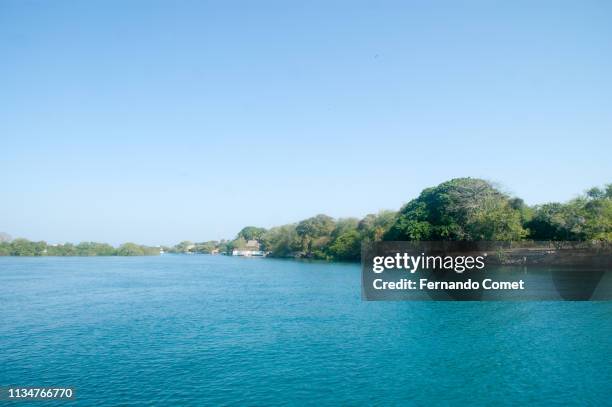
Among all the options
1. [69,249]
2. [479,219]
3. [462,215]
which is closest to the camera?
[479,219]

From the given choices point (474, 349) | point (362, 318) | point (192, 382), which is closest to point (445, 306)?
point (362, 318)

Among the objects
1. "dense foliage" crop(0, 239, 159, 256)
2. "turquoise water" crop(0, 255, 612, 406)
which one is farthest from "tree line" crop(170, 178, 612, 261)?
"dense foliage" crop(0, 239, 159, 256)

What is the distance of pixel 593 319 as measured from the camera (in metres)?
24.6

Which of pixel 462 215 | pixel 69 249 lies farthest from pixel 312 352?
pixel 69 249

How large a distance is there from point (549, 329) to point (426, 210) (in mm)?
46324

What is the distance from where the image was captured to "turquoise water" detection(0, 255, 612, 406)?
45.9 feet

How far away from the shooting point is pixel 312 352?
18.6 metres

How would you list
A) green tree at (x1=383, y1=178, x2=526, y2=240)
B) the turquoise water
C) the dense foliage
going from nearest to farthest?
the turquoise water
green tree at (x1=383, y1=178, x2=526, y2=240)
the dense foliage

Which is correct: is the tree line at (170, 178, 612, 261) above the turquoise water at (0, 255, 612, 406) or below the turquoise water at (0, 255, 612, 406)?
above

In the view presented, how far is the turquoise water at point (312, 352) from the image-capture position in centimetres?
1398

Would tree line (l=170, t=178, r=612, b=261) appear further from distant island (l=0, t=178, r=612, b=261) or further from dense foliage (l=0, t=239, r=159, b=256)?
dense foliage (l=0, t=239, r=159, b=256)

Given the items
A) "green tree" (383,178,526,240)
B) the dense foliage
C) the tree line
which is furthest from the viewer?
the dense foliage

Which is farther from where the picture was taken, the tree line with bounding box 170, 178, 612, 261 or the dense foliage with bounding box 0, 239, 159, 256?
the dense foliage with bounding box 0, 239, 159, 256

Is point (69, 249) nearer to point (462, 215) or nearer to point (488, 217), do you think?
point (462, 215)
